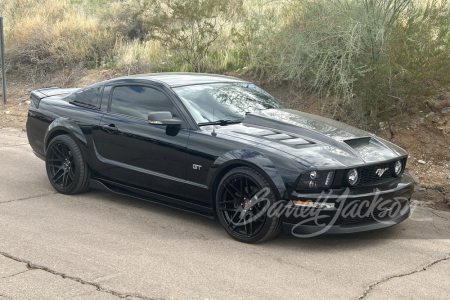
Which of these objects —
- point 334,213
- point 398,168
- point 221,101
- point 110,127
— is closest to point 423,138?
point 398,168

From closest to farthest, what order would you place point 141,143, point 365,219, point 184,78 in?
1. point 365,219
2. point 141,143
3. point 184,78

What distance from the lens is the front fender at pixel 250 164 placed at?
17.4 ft

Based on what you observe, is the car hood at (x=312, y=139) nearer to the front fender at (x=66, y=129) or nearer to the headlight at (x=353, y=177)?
the headlight at (x=353, y=177)

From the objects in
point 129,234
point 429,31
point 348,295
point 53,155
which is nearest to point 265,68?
point 429,31

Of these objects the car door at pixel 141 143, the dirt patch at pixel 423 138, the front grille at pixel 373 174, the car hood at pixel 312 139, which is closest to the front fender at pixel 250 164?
the car hood at pixel 312 139

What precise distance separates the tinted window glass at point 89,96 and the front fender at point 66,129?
31 cm

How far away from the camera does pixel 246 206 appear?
553 centimetres

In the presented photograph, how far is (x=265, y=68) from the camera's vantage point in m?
12.3

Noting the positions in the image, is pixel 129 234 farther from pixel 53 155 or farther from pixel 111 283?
pixel 53 155

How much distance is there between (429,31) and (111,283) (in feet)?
24.3

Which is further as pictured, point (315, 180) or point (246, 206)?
point (246, 206)

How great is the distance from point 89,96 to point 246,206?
2.90 meters

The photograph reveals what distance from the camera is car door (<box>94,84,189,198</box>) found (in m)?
6.13

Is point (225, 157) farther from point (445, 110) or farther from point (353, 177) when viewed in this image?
point (445, 110)
